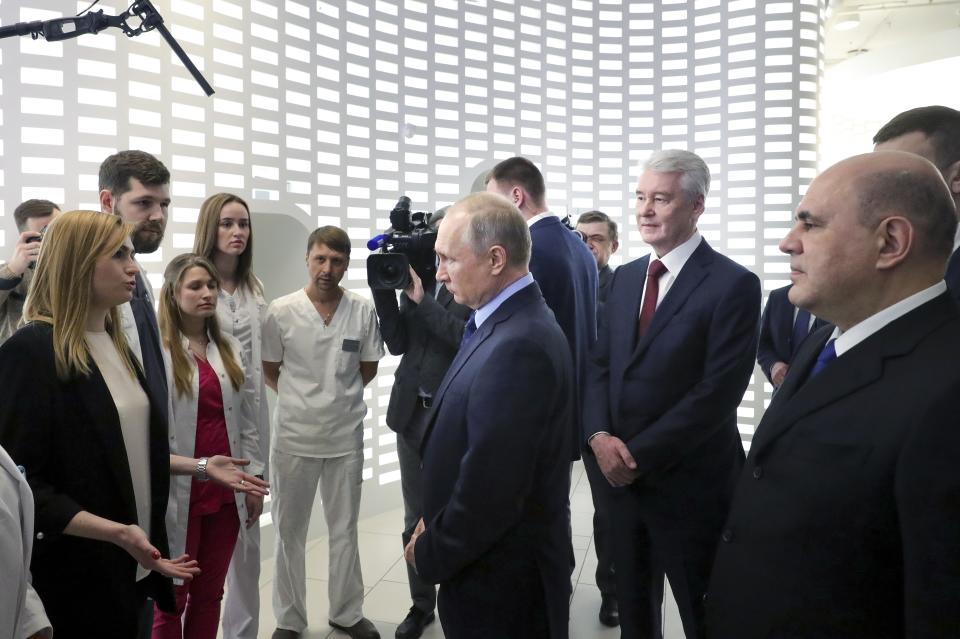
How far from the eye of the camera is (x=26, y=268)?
2.12 m

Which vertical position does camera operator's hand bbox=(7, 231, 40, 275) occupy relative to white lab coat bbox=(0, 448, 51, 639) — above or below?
above

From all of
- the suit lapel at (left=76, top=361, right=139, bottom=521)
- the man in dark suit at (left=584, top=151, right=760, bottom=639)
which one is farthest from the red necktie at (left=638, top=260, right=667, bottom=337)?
the suit lapel at (left=76, top=361, right=139, bottom=521)

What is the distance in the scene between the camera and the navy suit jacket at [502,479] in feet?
5.07

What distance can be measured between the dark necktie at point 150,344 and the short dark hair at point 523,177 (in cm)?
145

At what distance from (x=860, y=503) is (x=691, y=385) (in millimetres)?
1115

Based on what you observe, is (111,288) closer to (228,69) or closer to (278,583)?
(278,583)

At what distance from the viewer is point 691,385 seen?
2.20 meters

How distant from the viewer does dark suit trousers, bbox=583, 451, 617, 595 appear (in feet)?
7.62

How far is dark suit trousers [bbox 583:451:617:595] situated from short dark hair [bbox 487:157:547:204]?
1094mm

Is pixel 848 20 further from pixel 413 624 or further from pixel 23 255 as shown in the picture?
pixel 23 255

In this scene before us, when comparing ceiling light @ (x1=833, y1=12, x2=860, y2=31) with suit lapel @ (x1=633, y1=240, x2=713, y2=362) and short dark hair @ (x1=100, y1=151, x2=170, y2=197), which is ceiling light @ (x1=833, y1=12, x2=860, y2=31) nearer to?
suit lapel @ (x1=633, y1=240, x2=713, y2=362)

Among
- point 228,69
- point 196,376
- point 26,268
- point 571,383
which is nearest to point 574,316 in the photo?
point 571,383

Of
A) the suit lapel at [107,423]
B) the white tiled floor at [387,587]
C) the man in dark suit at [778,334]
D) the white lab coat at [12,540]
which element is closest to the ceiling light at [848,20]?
the man in dark suit at [778,334]

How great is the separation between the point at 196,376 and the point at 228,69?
1.73m
